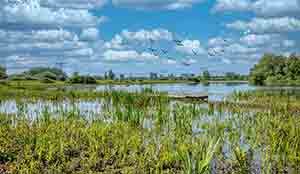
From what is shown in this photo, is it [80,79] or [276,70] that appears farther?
[276,70]

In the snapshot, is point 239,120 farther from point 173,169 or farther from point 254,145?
point 173,169

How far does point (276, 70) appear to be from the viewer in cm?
10256

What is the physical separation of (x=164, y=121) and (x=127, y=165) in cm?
695

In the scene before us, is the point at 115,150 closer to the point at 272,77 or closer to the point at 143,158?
the point at 143,158

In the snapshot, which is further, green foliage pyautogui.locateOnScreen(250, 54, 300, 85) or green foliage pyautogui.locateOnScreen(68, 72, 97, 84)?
green foliage pyautogui.locateOnScreen(250, 54, 300, 85)

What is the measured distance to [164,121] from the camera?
658 inches

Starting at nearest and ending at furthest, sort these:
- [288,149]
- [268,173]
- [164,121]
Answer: [268,173], [288,149], [164,121]

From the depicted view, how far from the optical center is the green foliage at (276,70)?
9744cm

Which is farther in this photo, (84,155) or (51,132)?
(51,132)

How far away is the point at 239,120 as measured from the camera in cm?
1831

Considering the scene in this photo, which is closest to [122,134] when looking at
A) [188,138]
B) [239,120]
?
[188,138]

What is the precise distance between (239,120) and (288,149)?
7.74 m

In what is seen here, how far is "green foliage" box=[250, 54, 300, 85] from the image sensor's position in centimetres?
9744

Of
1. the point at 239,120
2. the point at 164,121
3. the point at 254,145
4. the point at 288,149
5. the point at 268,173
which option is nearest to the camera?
the point at 268,173
